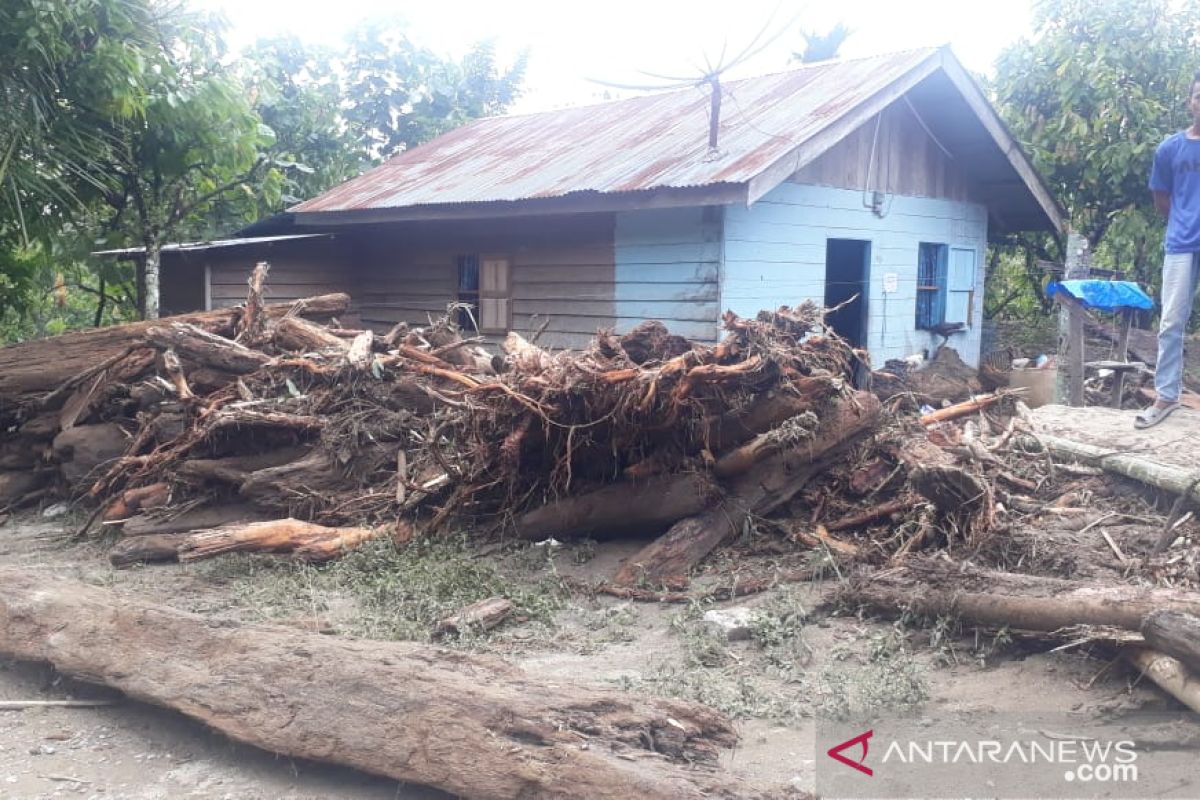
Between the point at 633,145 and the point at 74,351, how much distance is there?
20.4 feet

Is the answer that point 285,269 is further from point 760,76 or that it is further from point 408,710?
point 408,710

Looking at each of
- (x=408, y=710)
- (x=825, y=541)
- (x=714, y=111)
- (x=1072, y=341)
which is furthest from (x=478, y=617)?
(x=714, y=111)

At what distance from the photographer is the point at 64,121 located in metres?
9.98

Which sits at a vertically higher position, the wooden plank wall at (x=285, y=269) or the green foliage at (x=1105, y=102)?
the green foliage at (x=1105, y=102)

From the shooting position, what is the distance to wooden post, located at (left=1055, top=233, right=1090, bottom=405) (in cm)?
845

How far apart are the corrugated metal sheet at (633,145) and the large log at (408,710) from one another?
5974mm

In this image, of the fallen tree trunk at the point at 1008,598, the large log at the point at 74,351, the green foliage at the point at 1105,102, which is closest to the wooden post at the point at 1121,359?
the fallen tree trunk at the point at 1008,598

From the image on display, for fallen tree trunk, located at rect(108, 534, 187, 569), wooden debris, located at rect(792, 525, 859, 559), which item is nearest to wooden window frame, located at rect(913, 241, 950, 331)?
wooden debris, located at rect(792, 525, 859, 559)

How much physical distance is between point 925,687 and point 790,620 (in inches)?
36.9

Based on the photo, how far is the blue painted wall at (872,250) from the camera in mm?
10406

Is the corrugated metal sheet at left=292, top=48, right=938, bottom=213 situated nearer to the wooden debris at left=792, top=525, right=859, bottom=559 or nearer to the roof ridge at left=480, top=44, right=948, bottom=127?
the roof ridge at left=480, top=44, right=948, bottom=127

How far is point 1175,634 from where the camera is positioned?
3.67 metres

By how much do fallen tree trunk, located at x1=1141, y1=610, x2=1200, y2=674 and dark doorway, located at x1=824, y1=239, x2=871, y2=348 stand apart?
27.5 ft

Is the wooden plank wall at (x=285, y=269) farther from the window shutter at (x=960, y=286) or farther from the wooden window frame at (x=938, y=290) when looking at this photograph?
the window shutter at (x=960, y=286)
